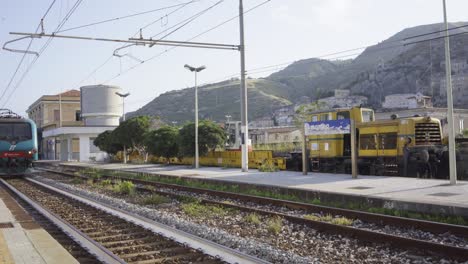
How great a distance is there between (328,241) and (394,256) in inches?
65.1

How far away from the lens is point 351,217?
39.9 ft

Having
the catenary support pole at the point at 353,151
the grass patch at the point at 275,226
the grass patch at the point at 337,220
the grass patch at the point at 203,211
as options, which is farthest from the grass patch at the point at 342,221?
the catenary support pole at the point at 353,151

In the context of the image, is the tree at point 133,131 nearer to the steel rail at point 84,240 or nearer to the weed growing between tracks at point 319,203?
the weed growing between tracks at point 319,203

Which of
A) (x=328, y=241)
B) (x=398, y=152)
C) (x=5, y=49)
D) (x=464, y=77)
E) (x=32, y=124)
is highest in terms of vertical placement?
(x=464, y=77)

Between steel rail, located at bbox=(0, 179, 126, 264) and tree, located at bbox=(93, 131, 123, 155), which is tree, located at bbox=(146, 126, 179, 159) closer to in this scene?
tree, located at bbox=(93, 131, 123, 155)

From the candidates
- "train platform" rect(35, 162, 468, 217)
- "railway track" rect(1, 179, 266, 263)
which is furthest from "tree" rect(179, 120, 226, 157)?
"railway track" rect(1, 179, 266, 263)

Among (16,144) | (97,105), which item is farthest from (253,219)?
(97,105)

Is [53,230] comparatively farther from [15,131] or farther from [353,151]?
[15,131]

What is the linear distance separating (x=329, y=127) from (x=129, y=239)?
14485 mm

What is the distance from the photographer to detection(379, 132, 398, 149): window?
71.3 ft

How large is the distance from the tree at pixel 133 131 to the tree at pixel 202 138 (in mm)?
10060

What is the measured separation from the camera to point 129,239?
9.82 m

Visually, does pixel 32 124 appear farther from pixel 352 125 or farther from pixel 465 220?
pixel 465 220

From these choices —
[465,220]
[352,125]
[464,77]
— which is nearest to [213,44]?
[352,125]
